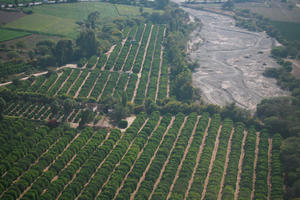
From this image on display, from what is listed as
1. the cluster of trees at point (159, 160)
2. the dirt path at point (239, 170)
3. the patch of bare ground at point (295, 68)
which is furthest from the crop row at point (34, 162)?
the patch of bare ground at point (295, 68)

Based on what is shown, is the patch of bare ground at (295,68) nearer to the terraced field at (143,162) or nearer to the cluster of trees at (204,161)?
the terraced field at (143,162)

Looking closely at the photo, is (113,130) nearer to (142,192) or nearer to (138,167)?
(138,167)

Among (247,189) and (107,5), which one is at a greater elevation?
(107,5)

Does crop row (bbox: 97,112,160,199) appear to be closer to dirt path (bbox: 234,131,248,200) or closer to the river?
dirt path (bbox: 234,131,248,200)

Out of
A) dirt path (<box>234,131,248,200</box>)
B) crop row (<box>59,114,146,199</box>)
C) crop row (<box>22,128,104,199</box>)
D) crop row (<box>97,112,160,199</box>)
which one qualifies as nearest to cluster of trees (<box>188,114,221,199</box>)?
dirt path (<box>234,131,248,200</box>)

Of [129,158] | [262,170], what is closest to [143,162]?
[129,158]

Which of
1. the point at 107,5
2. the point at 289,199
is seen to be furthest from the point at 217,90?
the point at 107,5
